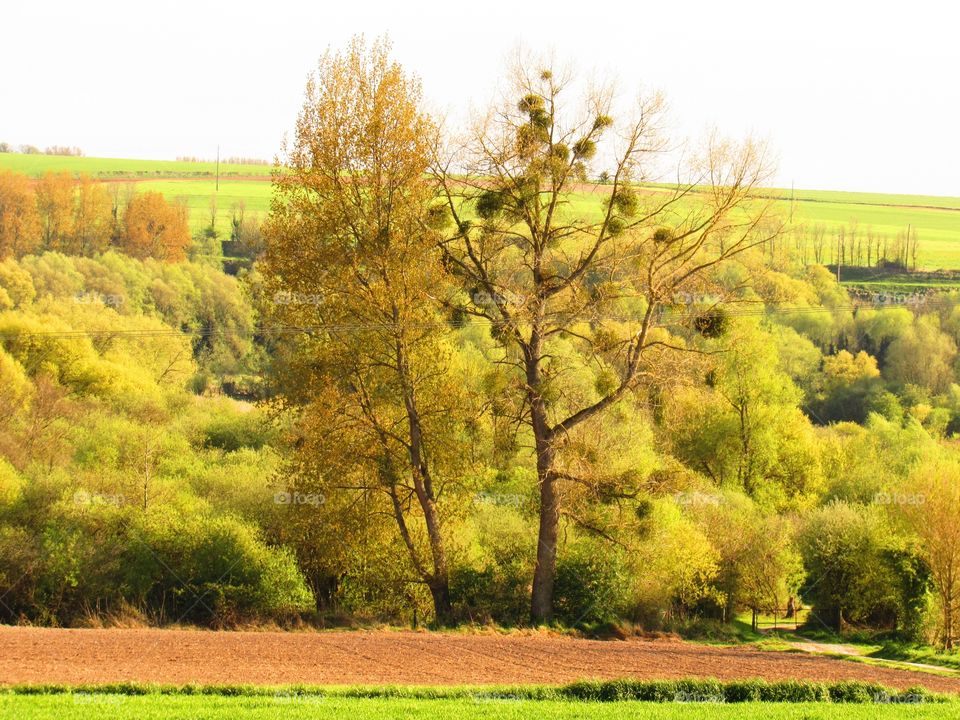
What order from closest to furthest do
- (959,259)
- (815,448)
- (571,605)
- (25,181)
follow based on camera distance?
1. (571,605)
2. (815,448)
3. (25,181)
4. (959,259)

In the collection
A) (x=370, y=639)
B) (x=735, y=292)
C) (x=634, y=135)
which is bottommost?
(x=370, y=639)

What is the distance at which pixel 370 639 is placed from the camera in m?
23.8

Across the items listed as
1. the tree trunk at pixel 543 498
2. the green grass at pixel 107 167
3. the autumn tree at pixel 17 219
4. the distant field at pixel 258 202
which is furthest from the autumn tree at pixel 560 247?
the green grass at pixel 107 167

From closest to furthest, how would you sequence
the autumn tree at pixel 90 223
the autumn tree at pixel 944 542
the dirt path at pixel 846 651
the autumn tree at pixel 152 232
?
the dirt path at pixel 846 651
the autumn tree at pixel 944 542
the autumn tree at pixel 90 223
the autumn tree at pixel 152 232

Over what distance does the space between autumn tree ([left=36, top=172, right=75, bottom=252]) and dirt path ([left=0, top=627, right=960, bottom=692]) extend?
101 meters

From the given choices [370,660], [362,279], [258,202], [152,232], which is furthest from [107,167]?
[370,660]

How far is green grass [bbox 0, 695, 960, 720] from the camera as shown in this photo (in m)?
16.9

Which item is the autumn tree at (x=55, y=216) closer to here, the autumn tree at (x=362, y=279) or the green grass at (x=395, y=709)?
the autumn tree at (x=362, y=279)

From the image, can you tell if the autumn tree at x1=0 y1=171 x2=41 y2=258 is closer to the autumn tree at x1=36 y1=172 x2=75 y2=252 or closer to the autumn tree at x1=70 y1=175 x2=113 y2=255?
the autumn tree at x1=36 y1=172 x2=75 y2=252

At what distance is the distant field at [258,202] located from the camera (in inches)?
5684

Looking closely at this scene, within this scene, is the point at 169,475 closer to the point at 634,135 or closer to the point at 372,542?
the point at 372,542

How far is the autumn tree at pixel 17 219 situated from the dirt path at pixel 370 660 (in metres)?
95.8

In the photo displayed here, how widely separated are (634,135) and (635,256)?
10.5 ft

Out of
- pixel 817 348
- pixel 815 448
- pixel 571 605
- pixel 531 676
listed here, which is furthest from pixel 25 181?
pixel 531 676
